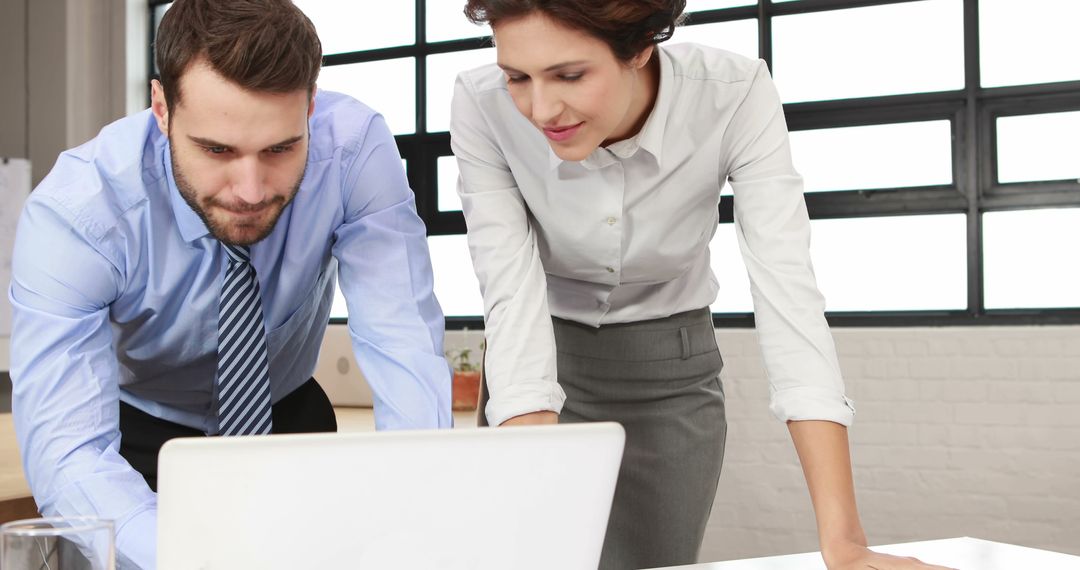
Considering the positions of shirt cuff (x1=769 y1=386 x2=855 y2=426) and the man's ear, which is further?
the man's ear

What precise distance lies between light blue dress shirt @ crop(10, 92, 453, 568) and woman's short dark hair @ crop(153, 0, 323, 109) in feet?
0.56

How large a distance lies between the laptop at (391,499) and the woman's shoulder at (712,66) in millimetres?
885

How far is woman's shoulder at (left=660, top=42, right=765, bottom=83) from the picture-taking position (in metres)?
1.53

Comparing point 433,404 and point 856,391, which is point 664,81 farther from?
point 856,391

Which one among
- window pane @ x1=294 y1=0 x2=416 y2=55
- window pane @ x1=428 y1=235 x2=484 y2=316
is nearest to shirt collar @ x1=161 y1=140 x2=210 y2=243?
window pane @ x1=428 y1=235 x2=484 y2=316

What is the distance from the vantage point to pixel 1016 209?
3748 millimetres

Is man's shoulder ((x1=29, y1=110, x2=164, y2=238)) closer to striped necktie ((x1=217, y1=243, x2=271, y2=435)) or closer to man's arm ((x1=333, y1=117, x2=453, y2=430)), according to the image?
striped necktie ((x1=217, y1=243, x2=271, y2=435))

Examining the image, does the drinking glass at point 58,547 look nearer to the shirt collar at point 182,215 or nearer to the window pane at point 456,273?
the shirt collar at point 182,215

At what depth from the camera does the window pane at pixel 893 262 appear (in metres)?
3.85

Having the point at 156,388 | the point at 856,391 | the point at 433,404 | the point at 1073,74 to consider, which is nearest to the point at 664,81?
the point at 433,404

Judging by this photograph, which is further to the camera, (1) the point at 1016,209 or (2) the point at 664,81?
(1) the point at 1016,209

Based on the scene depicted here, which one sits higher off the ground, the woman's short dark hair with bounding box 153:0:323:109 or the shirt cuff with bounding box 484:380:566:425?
the woman's short dark hair with bounding box 153:0:323:109

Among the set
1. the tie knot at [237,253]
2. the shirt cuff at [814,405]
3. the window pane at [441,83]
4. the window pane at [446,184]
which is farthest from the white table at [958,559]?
the window pane at [441,83]

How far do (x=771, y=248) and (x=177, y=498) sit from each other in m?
0.92
